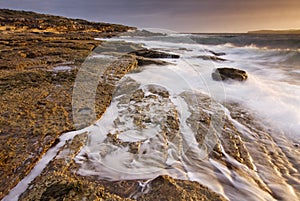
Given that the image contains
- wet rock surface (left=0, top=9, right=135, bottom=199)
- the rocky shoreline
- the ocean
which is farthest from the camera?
the ocean

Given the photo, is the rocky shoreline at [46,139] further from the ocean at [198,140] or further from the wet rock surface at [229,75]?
the wet rock surface at [229,75]

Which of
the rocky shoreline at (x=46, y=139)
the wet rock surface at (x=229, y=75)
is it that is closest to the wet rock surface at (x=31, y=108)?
the rocky shoreline at (x=46, y=139)

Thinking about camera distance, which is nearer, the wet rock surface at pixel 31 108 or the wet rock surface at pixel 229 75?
the wet rock surface at pixel 31 108

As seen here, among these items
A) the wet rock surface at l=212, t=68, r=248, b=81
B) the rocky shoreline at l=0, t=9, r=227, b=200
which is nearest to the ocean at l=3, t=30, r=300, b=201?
the rocky shoreline at l=0, t=9, r=227, b=200

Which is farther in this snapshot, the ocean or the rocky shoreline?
the ocean

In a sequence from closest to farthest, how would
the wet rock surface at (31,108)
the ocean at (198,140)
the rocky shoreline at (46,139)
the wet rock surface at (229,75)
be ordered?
1. the rocky shoreline at (46,139)
2. the wet rock surface at (31,108)
3. the ocean at (198,140)
4. the wet rock surface at (229,75)

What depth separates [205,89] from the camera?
584cm

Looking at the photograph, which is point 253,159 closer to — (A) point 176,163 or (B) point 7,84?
(A) point 176,163

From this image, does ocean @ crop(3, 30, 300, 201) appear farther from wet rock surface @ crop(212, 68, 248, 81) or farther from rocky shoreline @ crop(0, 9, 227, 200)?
wet rock surface @ crop(212, 68, 248, 81)

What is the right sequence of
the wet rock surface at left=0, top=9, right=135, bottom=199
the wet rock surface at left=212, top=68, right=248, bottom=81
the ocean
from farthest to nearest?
the wet rock surface at left=212, top=68, right=248, bottom=81 < the ocean < the wet rock surface at left=0, top=9, right=135, bottom=199

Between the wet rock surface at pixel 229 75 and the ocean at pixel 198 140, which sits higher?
the wet rock surface at pixel 229 75

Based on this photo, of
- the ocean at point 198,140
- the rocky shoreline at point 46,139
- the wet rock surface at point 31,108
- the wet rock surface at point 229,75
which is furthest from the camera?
the wet rock surface at point 229,75

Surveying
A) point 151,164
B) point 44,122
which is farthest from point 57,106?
point 151,164

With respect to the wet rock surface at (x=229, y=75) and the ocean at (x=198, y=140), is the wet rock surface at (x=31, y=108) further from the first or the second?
the wet rock surface at (x=229, y=75)
